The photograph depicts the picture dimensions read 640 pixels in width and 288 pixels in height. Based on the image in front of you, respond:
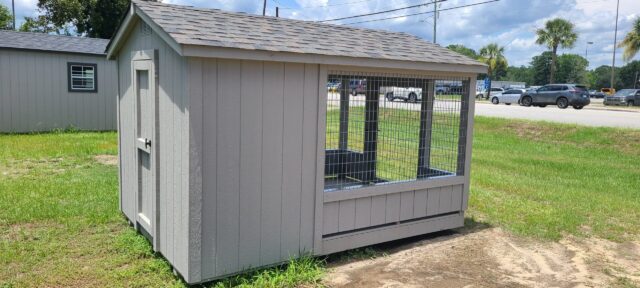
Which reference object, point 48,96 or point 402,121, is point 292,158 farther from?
point 48,96

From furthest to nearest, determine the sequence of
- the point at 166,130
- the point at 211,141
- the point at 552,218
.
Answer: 1. the point at 552,218
2. the point at 166,130
3. the point at 211,141

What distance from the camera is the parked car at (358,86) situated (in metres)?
5.22

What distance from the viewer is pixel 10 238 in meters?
4.90

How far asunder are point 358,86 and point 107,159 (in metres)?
6.30

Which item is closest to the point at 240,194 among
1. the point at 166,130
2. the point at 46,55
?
the point at 166,130

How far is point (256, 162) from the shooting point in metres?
3.92

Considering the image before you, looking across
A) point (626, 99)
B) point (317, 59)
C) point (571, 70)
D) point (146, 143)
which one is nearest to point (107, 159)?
point (146, 143)

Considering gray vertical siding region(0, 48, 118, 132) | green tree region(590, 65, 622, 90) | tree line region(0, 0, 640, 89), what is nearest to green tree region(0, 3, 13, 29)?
tree line region(0, 0, 640, 89)

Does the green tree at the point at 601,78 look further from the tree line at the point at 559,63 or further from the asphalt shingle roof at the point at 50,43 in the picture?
the asphalt shingle roof at the point at 50,43

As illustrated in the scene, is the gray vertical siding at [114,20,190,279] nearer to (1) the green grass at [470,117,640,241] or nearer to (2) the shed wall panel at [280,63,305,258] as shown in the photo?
(2) the shed wall panel at [280,63,305,258]

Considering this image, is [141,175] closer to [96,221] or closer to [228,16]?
[96,221]

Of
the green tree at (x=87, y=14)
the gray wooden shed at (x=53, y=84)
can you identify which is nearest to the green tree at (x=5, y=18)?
the green tree at (x=87, y=14)

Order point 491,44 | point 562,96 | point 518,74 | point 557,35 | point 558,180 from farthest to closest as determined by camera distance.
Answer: point 518,74 → point 491,44 → point 557,35 → point 562,96 → point 558,180

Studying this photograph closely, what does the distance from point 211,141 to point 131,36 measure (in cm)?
184
